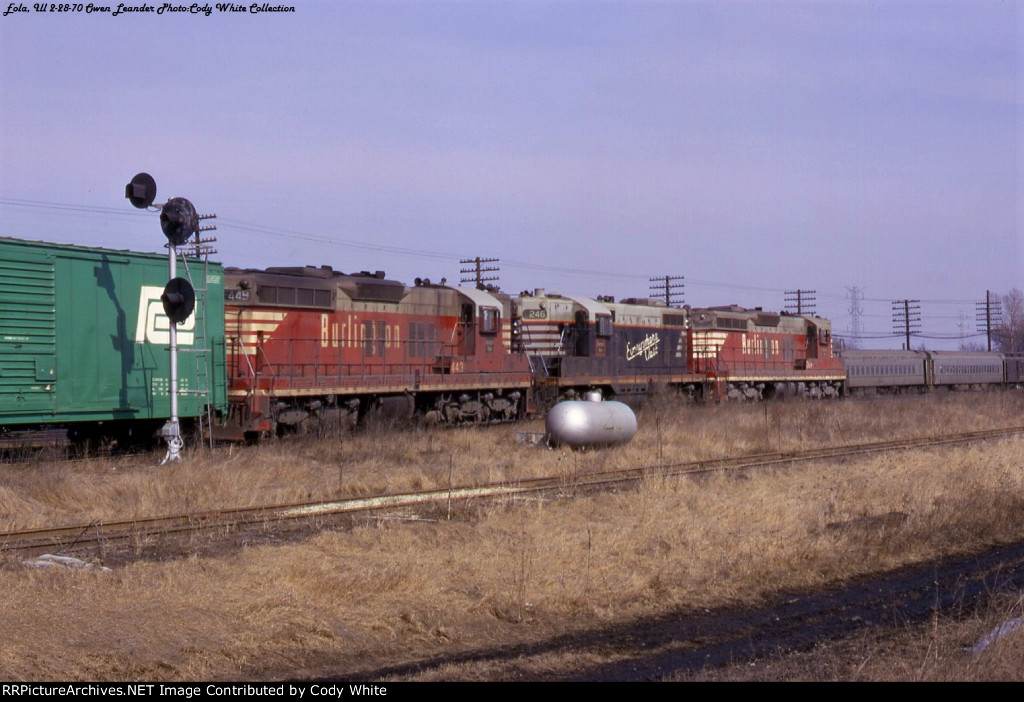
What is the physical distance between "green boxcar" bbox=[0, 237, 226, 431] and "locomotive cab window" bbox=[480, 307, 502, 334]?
8.05m

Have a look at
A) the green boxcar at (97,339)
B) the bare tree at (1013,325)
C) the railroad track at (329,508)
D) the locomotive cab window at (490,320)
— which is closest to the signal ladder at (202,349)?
the green boxcar at (97,339)

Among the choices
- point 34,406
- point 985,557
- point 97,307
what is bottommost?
point 985,557

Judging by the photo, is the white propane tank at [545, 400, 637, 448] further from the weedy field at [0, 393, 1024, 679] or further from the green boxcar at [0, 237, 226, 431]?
the green boxcar at [0, 237, 226, 431]

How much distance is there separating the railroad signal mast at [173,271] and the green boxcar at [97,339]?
0.88 meters

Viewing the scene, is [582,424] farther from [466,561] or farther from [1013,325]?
[1013,325]

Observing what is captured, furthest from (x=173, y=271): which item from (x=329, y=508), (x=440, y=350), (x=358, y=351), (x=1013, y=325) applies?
(x=1013, y=325)

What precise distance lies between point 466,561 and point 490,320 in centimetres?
1528

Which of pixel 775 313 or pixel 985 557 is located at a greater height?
pixel 775 313

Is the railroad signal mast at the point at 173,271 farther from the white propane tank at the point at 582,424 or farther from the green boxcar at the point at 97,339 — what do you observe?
the white propane tank at the point at 582,424

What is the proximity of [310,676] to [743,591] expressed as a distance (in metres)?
4.44

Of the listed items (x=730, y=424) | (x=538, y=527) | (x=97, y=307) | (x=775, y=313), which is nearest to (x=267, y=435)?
(x=97, y=307)

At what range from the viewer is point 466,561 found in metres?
8.84

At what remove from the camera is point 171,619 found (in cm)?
666

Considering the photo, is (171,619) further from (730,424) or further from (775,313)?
(775,313)
